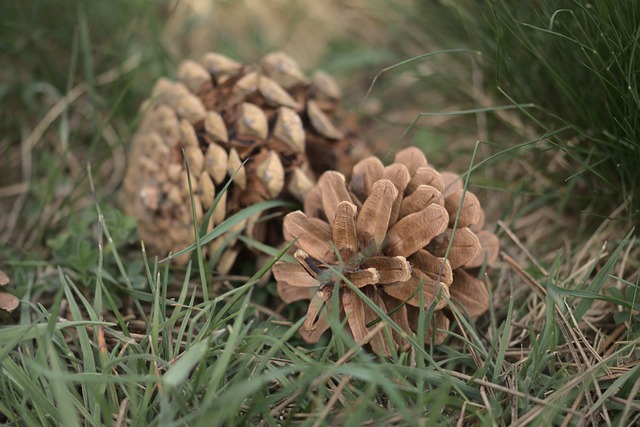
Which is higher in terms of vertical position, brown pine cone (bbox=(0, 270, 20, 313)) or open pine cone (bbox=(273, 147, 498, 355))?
brown pine cone (bbox=(0, 270, 20, 313))

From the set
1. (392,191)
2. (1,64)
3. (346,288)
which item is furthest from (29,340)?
(1,64)

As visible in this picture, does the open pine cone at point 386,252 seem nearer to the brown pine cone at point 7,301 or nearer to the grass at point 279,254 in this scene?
the grass at point 279,254

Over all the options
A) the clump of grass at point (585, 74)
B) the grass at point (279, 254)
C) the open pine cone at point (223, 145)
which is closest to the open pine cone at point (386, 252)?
the grass at point (279, 254)

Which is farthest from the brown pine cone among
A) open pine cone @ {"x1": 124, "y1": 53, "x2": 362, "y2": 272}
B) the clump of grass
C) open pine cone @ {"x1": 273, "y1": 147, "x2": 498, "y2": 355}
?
the clump of grass

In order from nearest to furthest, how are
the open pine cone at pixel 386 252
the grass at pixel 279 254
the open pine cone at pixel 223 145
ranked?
the grass at pixel 279 254
the open pine cone at pixel 386 252
the open pine cone at pixel 223 145

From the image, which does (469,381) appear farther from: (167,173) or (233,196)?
(167,173)

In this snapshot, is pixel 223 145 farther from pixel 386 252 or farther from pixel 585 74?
pixel 585 74

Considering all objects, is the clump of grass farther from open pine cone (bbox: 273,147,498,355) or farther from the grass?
open pine cone (bbox: 273,147,498,355)
